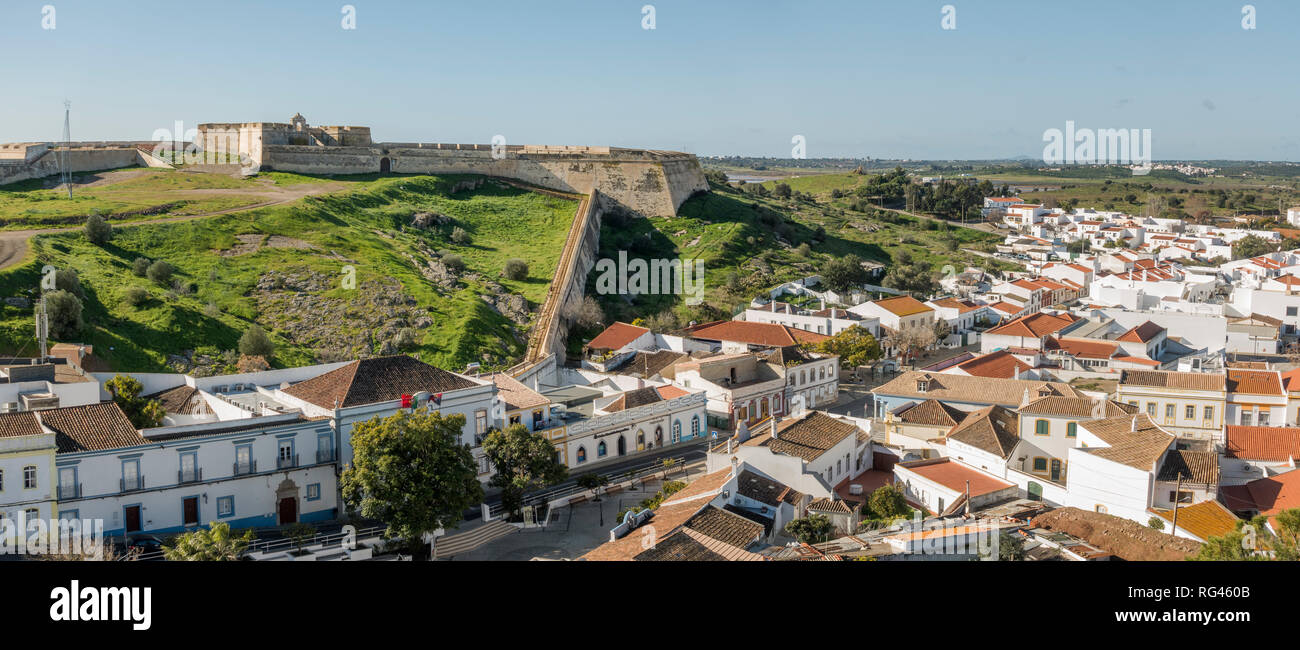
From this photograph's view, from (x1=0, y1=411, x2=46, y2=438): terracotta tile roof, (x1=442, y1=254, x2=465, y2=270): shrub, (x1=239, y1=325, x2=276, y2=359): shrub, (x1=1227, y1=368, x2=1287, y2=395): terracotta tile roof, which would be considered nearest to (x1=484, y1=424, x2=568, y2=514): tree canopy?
(x1=0, y1=411, x2=46, y2=438): terracotta tile roof

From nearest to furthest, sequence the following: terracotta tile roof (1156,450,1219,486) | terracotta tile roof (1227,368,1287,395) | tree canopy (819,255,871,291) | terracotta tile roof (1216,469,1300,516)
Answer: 1. terracotta tile roof (1216,469,1300,516)
2. terracotta tile roof (1156,450,1219,486)
3. terracotta tile roof (1227,368,1287,395)
4. tree canopy (819,255,871,291)

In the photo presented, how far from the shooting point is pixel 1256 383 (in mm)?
23109

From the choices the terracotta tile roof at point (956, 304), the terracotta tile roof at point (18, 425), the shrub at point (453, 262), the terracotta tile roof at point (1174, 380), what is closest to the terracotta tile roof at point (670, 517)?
the terracotta tile roof at point (18, 425)

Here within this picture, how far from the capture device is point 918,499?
1911 cm

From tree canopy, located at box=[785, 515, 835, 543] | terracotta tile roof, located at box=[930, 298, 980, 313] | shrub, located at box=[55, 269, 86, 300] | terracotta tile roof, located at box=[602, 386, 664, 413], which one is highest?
shrub, located at box=[55, 269, 86, 300]

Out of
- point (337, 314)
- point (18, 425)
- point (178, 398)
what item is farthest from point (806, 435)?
point (337, 314)

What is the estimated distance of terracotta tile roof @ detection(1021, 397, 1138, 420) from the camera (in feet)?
68.0

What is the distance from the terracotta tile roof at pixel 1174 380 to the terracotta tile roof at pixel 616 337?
568 inches

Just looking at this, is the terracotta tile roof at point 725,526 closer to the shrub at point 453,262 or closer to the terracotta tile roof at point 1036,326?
the terracotta tile roof at point 1036,326

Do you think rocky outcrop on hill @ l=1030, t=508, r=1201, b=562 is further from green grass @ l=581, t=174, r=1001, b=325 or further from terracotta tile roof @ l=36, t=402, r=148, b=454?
green grass @ l=581, t=174, r=1001, b=325

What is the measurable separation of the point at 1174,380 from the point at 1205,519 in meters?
8.64

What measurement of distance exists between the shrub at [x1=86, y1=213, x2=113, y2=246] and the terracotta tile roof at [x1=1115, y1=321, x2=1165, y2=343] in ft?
105

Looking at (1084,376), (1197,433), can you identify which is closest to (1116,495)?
(1197,433)
